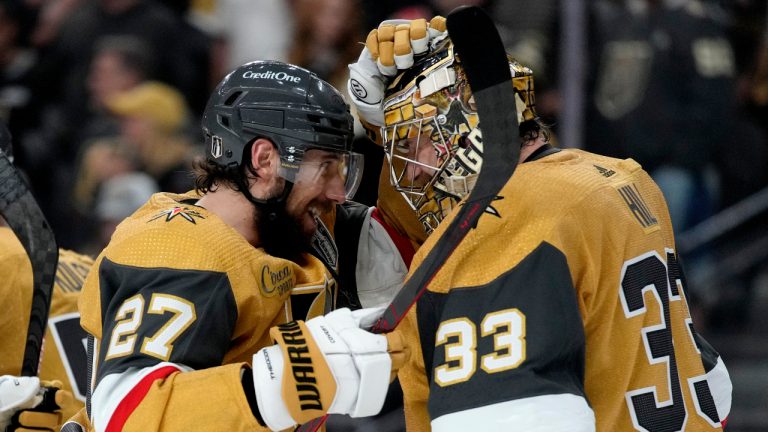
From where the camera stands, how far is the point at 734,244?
16.5ft

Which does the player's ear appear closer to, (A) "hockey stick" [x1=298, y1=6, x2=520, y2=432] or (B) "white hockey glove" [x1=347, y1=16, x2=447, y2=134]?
(B) "white hockey glove" [x1=347, y1=16, x2=447, y2=134]

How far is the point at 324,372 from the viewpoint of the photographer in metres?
2.26

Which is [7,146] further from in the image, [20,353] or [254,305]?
[254,305]

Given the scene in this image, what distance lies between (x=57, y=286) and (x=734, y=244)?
9.66 ft

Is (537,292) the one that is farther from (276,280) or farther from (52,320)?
(52,320)

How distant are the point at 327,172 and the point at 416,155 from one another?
9.6 inches

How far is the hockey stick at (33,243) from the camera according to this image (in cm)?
299

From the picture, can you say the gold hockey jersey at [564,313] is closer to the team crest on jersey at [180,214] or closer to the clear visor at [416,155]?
the clear visor at [416,155]

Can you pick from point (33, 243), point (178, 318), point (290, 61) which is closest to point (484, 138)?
point (178, 318)

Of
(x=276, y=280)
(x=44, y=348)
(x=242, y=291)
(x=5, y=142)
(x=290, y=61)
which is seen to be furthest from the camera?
(x=290, y=61)

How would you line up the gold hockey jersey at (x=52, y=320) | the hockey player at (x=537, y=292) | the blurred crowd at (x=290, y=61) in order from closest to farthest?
the hockey player at (x=537, y=292) → the gold hockey jersey at (x=52, y=320) → the blurred crowd at (x=290, y=61)

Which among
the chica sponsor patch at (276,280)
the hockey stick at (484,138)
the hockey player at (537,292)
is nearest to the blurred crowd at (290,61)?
the chica sponsor patch at (276,280)


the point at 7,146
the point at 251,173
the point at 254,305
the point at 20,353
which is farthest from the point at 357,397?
the point at 7,146

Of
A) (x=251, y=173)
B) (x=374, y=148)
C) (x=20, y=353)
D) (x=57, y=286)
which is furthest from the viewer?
(x=374, y=148)
